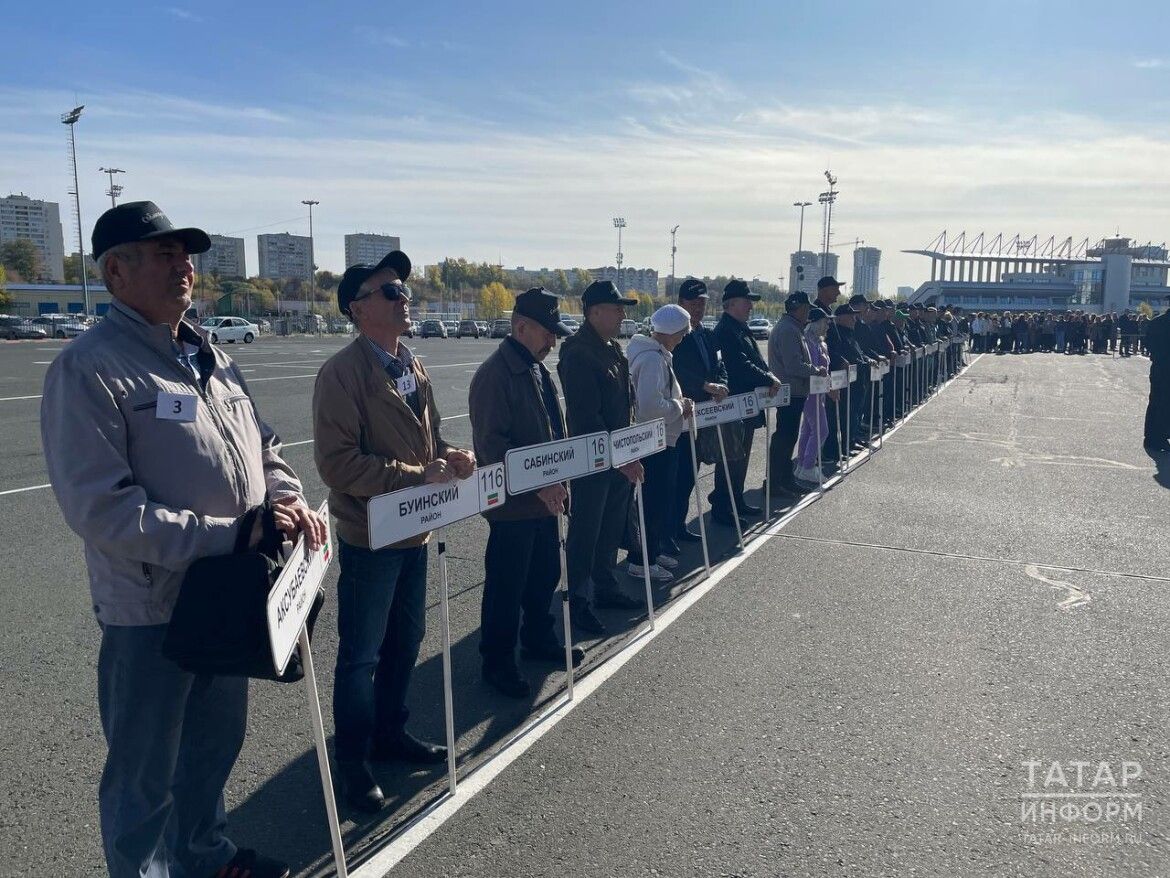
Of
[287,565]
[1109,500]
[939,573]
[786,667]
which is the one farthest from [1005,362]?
[287,565]

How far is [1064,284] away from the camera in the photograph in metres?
144

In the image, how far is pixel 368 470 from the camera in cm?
342

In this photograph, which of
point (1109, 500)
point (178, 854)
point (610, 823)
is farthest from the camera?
point (1109, 500)

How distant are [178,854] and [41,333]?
55.7m

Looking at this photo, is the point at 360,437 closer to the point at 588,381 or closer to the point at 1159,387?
the point at 588,381

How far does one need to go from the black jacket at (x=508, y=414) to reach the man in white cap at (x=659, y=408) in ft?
5.65

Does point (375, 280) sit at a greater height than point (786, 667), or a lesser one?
greater

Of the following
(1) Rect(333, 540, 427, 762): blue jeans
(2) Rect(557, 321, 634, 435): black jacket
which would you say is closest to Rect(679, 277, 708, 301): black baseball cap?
(2) Rect(557, 321, 634, 435): black jacket

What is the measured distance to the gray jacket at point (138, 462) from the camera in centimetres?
229

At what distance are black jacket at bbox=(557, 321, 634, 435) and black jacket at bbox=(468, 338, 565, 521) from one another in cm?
71

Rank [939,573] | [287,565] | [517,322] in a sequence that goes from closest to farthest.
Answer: [287,565] < [517,322] < [939,573]

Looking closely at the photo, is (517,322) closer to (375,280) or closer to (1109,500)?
(375,280)

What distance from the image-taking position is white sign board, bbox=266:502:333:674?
2.40 m

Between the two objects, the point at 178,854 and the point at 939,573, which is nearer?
the point at 178,854
